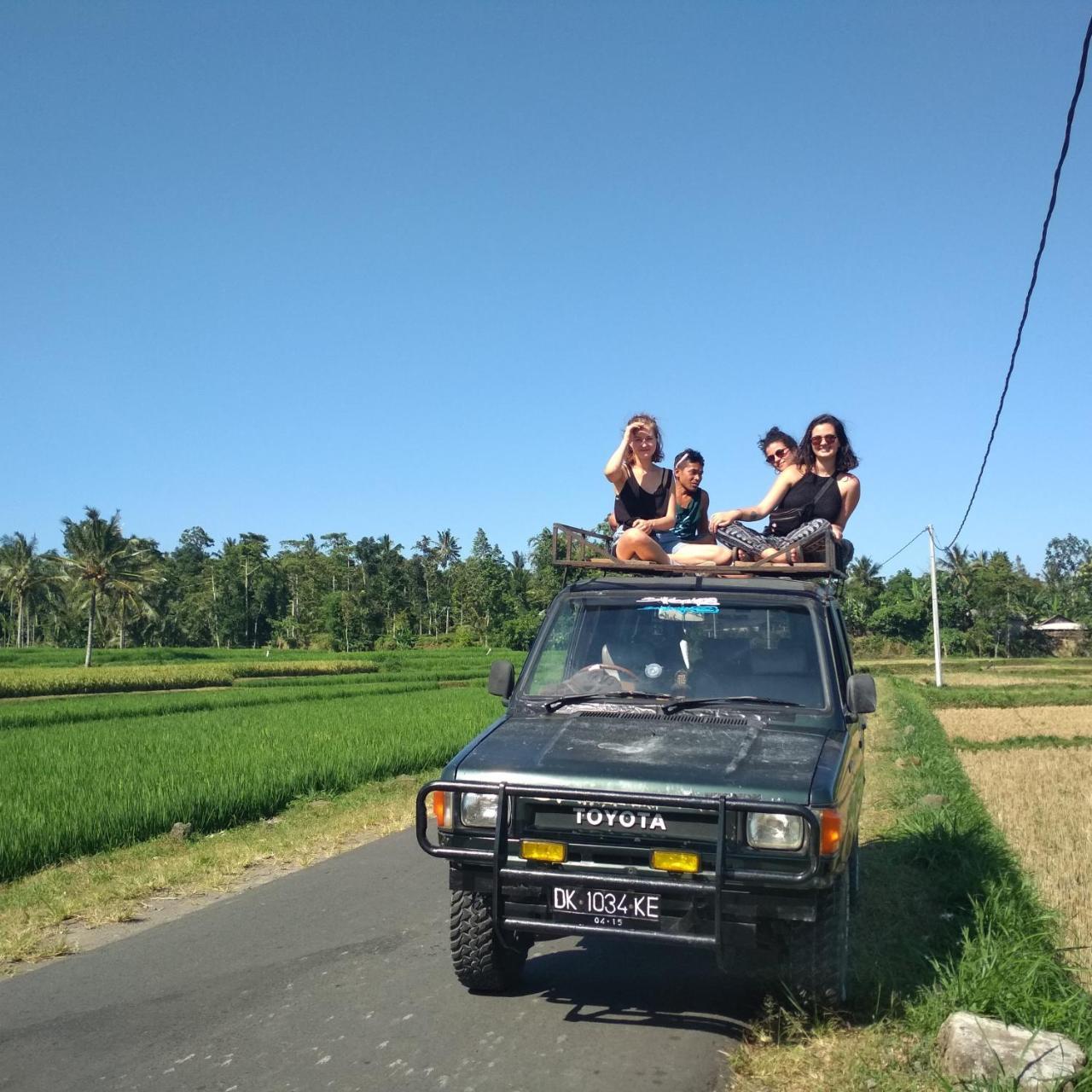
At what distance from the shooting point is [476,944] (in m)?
4.80

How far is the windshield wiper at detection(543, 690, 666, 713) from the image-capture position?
5230mm

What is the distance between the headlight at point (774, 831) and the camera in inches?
160

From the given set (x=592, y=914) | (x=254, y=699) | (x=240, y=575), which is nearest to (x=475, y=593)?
(x=240, y=575)

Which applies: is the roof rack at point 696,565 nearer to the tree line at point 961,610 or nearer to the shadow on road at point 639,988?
the shadow on road at point 639,988

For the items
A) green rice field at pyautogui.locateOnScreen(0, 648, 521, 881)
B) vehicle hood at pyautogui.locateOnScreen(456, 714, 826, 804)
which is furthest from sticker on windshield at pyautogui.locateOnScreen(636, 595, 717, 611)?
green rice field at pyautogui.locateOnScreen(0, 648, 521, 881)

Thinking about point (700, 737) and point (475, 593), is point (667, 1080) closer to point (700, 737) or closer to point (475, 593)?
point (700, 737)

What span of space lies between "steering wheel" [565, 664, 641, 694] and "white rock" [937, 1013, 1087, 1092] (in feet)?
6.92

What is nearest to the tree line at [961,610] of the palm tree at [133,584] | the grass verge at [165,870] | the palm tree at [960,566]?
the palm tree at [960,566]

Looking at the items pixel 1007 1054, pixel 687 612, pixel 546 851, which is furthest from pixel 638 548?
pixel 1007 1054

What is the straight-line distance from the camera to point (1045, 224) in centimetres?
834

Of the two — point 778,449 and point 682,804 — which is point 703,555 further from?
point 682,804

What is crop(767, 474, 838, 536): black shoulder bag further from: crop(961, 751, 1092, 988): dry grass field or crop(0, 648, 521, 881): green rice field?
crop(0, 648, 521, 881): green rice field

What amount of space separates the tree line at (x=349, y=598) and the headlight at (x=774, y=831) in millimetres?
54081

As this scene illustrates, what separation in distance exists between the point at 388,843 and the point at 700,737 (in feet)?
18.2
